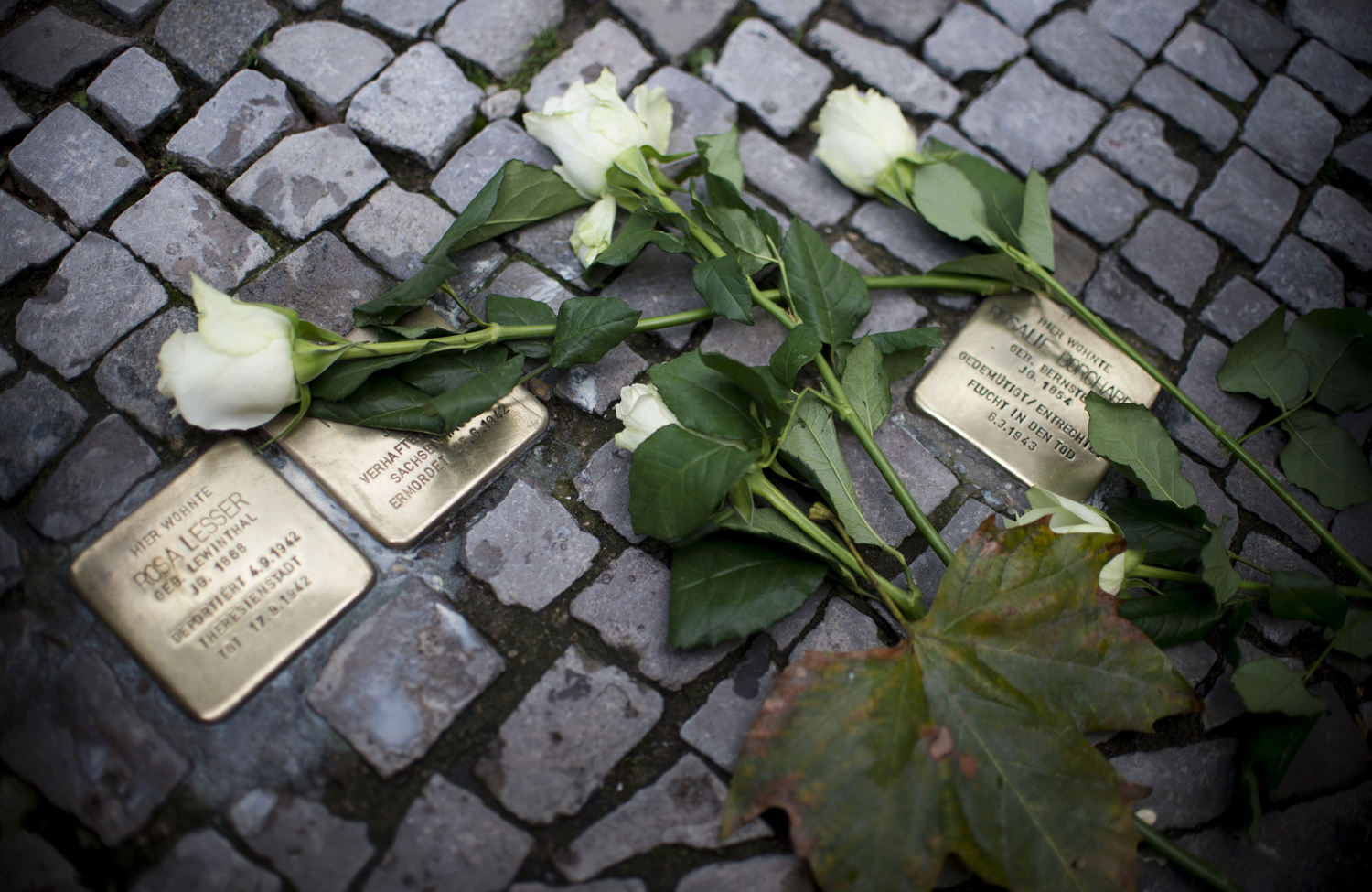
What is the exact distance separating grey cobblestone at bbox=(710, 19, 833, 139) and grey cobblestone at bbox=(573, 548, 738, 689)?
1184mm

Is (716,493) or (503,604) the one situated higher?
(716,493)

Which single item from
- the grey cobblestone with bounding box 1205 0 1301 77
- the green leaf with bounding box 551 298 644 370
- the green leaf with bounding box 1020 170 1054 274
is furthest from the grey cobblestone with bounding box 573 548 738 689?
the grey cobblestone with bounding box 1205 0 1301 77

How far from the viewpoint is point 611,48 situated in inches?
75.8

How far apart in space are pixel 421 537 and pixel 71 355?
30.2 inches

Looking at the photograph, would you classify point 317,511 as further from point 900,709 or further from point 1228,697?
point 1228,697

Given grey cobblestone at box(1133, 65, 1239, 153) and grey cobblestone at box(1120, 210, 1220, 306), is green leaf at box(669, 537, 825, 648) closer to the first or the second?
grey cobblestone at box(1120, 210, 1220, 306)

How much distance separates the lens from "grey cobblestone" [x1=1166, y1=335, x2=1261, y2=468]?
170cm

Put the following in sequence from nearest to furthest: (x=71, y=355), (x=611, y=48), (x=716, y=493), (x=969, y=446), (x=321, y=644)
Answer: (x=716, y=493) < (x=321, y=644) < (x=71, y=355) < (x=969, y=446) < (x=611, y=48)

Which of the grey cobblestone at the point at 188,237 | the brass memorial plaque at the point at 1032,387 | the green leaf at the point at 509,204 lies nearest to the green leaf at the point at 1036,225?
the brass memorial plaque at the point at 1032,387

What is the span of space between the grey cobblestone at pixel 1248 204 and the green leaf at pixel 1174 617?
998mm

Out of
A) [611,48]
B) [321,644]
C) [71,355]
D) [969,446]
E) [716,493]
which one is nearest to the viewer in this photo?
[716,493]

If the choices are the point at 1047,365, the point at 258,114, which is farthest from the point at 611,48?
the point at 1047,365

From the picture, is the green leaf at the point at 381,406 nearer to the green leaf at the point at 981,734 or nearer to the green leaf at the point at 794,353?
the green leaf at the point at 794,353

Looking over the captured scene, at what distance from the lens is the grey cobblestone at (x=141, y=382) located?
143 cm
